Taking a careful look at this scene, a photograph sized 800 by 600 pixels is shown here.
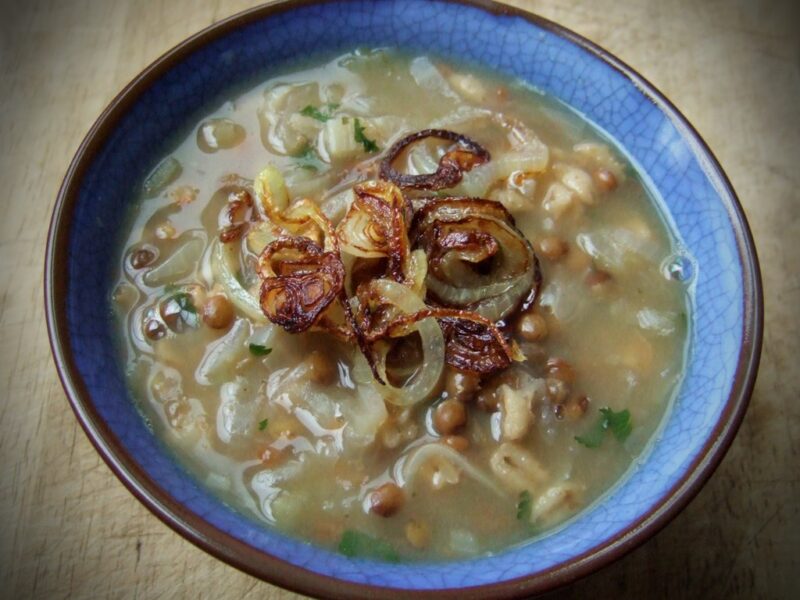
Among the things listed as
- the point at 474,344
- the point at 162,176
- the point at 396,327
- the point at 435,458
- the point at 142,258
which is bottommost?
the point at 435,458

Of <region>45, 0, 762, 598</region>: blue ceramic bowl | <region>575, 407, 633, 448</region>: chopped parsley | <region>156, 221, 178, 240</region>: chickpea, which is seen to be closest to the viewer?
<region>45, 0, 762, 598</region>: blue ceramic bowl

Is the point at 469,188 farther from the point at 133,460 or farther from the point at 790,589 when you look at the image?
the point at 790,589

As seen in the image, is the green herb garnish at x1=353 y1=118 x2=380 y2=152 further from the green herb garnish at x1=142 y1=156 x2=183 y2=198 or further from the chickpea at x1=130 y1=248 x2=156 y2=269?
the chickpea at x1=130 y1=248 x2=156 y2=269

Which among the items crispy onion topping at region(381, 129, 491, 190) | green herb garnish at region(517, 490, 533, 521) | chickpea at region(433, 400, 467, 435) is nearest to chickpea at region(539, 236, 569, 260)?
crispy onion topping at region(381, 129, 491, 190)

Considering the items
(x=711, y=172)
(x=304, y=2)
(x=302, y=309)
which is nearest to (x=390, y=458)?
(x=302, y=309)

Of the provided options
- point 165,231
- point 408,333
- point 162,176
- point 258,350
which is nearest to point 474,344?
point 408,333

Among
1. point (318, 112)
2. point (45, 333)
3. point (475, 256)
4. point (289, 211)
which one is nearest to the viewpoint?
point (475, 256)

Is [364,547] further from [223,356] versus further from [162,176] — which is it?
[162,176]
